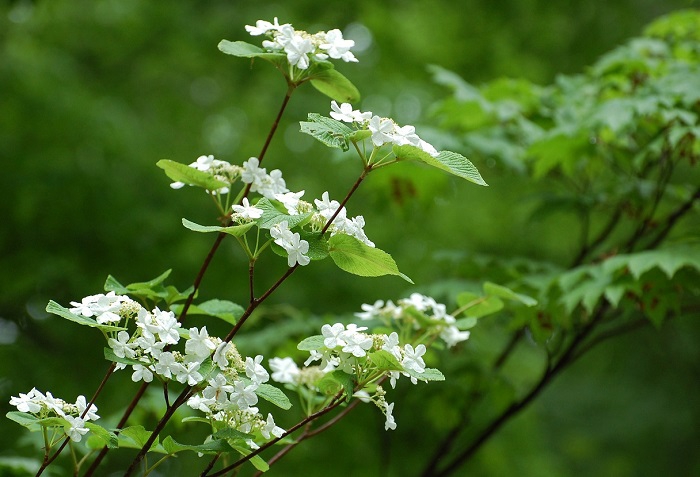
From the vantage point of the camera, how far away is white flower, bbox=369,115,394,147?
39.3 inches

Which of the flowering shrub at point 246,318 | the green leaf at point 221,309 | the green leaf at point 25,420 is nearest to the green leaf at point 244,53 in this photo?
the flowering shrub at point 246,318

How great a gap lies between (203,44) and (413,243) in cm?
174

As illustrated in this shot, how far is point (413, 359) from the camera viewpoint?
1.10m

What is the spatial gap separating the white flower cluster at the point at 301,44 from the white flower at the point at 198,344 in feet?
1.44

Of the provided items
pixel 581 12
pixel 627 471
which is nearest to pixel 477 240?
pixel 581 12

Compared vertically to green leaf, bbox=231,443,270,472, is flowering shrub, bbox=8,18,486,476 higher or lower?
higher

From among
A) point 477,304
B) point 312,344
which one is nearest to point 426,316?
point 477,304

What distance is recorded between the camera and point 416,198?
273 centimetres

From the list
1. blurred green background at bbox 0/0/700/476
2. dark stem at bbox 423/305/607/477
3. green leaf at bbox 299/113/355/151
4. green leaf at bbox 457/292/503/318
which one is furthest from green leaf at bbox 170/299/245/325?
blurred green background at bbox 0/0/700/476

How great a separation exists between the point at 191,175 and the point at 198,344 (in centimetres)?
29

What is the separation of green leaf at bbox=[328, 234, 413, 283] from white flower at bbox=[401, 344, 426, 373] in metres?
0.13

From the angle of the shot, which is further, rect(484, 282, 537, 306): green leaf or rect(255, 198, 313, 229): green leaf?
rect(484, 282, 537, 306): green leaf

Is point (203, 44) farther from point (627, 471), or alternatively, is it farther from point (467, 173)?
point (627, 471)

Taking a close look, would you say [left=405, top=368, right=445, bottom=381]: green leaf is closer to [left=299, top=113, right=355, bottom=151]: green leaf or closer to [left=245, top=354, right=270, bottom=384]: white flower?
[left=245, top=354, right=270, bottom=384]: white flower
